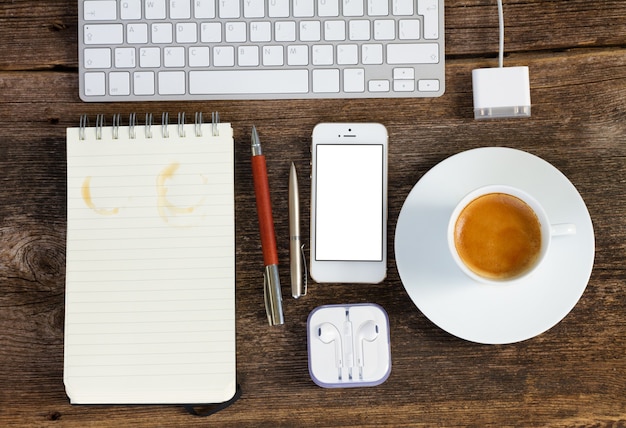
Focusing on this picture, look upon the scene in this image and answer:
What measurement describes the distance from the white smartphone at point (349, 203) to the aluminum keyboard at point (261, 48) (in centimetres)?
5

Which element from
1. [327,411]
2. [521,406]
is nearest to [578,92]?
[521,406]

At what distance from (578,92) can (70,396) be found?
74cm

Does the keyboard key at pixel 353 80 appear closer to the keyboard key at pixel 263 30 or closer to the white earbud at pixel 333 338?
the keyboard key at pixel 263 30

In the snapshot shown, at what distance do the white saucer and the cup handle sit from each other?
2.1 inches

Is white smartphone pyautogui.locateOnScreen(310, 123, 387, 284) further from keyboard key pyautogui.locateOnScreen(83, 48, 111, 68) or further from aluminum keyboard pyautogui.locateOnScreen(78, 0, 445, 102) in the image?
keyboard key pyautogui.locateOnScreen(83, 48, 111, 68)

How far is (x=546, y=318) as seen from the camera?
2.43ft

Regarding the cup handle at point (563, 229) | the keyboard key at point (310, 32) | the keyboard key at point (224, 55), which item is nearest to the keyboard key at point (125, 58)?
the keyboard key at point (224, 55)

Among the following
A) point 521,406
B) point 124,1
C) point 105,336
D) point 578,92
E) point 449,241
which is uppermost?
point 124,1

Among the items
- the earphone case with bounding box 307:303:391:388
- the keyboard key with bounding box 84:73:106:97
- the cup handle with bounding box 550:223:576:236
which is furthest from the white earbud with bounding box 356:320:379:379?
the keyboard key with bounding box 84:73:106:97

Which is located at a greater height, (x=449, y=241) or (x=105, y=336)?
(x=449, y=241)

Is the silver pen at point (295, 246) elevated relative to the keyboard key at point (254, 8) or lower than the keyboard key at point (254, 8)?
lower

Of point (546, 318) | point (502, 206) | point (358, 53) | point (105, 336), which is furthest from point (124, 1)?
point (546, 318)

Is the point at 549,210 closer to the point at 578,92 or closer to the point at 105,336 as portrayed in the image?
the point at 578,92

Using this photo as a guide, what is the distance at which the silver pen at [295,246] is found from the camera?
0.78m
